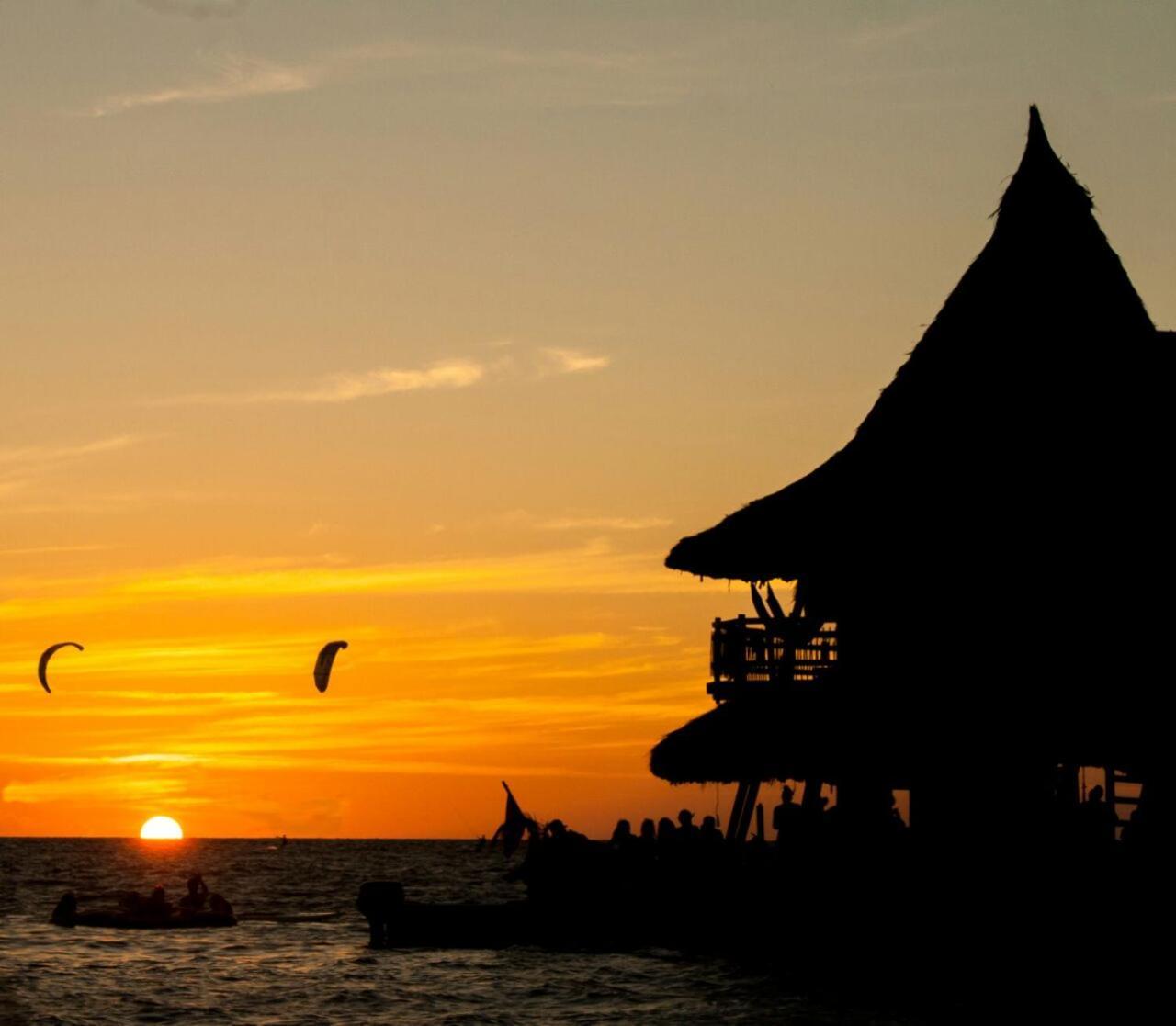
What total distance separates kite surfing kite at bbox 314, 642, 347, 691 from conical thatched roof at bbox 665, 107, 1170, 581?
2267 centimetres

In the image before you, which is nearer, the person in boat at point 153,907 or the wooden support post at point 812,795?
the wooden support post at point 812,795

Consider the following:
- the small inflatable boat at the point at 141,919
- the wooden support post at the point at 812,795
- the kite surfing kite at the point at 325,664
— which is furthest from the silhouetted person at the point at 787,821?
the small inflatable boat at the point at 141,919

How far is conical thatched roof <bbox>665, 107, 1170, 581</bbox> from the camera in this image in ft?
87.7

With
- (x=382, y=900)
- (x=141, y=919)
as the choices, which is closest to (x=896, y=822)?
(x=382, y=900)

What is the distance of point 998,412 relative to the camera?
2758 centimetres

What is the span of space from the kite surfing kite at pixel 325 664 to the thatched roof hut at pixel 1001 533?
22352mm

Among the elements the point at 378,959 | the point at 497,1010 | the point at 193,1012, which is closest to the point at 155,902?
the point at 378,959

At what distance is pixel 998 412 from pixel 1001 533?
→ 6.87 ft

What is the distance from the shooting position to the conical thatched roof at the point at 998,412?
26.7m

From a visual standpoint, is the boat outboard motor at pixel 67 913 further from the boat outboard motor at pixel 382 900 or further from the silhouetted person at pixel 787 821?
the silhouetted person at pixel 787 821

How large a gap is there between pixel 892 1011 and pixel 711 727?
18.7ft

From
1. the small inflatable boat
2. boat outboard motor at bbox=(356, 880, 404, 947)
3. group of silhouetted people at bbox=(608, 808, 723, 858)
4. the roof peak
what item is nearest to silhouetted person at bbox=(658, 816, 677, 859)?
group of silhouetted people at bbox=(608, 808, 723, 858)

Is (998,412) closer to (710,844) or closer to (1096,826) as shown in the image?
(1096,826)

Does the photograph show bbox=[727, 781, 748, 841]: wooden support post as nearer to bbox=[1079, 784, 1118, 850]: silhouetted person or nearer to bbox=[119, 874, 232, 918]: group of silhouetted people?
bbox=[1079, 784, 1118, 850]: silhouetted person
